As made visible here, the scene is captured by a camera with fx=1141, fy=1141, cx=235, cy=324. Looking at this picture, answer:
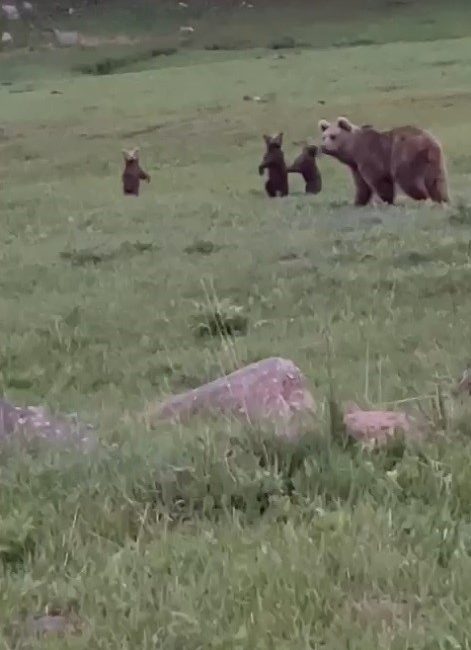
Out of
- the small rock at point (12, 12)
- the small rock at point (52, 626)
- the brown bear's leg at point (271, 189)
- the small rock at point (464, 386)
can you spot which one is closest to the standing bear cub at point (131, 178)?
the brown bear's leg at point (271, 189)

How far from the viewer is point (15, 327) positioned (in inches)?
411

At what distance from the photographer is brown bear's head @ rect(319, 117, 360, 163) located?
55.9ft

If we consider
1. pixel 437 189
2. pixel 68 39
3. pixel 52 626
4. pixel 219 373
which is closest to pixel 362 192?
pixel 437 189

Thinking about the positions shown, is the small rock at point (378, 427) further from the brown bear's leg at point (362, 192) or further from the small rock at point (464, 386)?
the brown bear's leg at point (362, 192)

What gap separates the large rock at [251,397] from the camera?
5746mm

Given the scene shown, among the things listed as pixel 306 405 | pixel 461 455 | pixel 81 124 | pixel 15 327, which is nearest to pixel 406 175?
pixel 15 327

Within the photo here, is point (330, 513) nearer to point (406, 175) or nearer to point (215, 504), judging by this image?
point (215, 504)

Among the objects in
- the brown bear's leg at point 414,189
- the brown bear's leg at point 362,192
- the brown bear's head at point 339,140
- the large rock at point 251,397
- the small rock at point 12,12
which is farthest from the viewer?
the small rock at point 12,12

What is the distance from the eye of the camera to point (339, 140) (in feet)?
56.6

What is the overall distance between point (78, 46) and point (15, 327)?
4125cm

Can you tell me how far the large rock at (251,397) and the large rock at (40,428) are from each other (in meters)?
0.50

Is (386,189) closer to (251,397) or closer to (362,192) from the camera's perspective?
(362,192)

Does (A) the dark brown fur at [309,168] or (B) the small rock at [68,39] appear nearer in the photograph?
(A) the dark brown fur at [309,168]

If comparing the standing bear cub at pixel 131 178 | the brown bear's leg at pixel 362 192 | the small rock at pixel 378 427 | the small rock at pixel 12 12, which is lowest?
the standing bear cub at pixel 131 178
